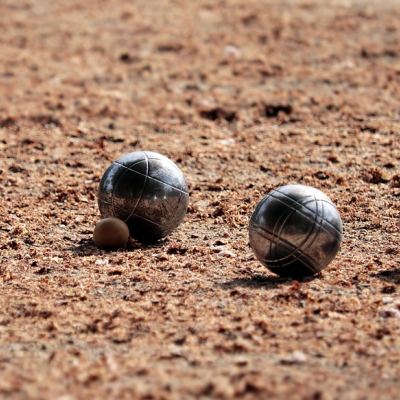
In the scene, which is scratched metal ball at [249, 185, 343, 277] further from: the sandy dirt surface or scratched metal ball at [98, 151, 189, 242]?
scratched metal ball at [98, 151, 189, 242]

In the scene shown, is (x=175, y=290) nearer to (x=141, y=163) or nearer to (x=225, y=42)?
(x=141, y=163)

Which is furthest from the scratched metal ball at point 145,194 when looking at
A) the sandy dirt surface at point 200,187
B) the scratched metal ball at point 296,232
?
the scratched metal ball at point 296,232

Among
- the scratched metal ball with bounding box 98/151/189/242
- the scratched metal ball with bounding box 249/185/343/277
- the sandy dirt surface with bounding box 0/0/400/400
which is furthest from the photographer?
the scratched metal ball with bounding box 98/151/189/242

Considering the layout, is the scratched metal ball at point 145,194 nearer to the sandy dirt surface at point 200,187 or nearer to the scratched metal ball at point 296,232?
the sandy dirt surface at point 200,187

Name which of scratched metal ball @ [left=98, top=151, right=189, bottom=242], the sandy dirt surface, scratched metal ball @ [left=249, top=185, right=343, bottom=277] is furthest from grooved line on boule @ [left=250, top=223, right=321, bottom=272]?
scratched metal ball @ [left=98, top=151, right=189, bottom=242]

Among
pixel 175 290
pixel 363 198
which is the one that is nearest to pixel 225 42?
pixel 363 198

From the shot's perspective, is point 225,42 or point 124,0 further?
point 124,0

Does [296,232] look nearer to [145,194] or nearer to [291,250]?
[291,250]

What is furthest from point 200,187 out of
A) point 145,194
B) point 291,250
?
point 291,250
